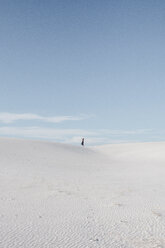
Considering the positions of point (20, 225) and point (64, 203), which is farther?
point (64, 203)

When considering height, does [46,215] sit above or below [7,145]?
below

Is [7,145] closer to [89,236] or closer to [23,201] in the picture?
[23,201]

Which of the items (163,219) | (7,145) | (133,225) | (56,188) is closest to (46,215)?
(133,225)

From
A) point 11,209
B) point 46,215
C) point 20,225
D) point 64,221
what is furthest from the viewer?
point 11,209

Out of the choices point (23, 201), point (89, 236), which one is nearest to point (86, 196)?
point (23, 201)

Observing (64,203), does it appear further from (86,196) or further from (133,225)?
(133,225)

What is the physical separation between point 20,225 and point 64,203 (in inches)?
91.8

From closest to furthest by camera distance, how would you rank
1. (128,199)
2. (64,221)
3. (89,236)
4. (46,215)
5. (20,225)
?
(89,236) → (20,225) → (64,221) → (46,215) → (128,199)

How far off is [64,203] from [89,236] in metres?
2.79

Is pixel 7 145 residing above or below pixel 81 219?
above

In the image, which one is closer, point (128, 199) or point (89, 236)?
point (89, 236)

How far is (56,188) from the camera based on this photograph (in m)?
10.4

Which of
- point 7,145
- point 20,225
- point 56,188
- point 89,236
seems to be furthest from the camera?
point 7,145

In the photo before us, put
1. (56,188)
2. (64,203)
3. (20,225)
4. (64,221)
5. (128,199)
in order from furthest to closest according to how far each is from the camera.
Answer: (56,188)
(128,199)
(64,203)
(64,221)
(20,225)
